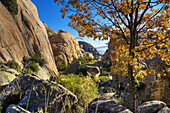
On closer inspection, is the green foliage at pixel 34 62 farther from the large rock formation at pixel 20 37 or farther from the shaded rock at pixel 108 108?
the shaded rock at pixel 108 108

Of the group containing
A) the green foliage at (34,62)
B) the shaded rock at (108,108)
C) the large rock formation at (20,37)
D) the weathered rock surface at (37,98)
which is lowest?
the shaded rock at (108,108)

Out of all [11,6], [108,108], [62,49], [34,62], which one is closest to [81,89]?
[108,108]

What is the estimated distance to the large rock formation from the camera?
1397 cm

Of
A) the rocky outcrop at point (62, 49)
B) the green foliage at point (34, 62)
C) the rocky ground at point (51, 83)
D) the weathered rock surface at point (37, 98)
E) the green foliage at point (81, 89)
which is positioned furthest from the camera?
the rocky outcrop at point (62, 49)

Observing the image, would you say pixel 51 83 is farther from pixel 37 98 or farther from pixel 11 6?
pixel 11 6

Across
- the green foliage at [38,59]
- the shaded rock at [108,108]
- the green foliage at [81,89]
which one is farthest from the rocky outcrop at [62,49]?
the shaded rock at [108,108]

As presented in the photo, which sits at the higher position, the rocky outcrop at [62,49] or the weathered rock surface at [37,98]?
the rocky outcrop at [62,49]

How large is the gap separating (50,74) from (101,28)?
668 inches

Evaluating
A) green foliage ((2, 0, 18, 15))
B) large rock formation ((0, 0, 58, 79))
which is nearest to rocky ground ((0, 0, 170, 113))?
large rock formation ((0, 0, 58, 79))

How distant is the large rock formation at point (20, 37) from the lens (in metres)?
14.0

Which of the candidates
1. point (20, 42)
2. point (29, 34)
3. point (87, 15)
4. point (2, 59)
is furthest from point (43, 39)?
point (87, 15)

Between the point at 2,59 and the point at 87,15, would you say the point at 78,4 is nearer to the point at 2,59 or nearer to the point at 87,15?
the point at 87,15

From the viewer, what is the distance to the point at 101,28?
3857 mm

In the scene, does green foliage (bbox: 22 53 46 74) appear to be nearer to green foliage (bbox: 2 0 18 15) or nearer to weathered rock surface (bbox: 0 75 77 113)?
green foliage (bbox: 2 0 18 15)
